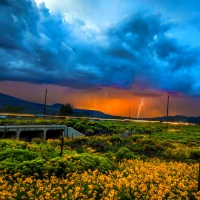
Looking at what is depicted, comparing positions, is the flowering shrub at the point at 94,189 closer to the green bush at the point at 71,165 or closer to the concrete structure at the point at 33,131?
the green bush at the point at 71,165

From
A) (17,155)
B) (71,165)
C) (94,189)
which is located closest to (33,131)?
(17,155)

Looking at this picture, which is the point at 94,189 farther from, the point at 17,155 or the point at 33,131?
the point at 33,131

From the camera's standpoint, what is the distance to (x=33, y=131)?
3800cm

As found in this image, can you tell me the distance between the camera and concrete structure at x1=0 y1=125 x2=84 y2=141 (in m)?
31.8

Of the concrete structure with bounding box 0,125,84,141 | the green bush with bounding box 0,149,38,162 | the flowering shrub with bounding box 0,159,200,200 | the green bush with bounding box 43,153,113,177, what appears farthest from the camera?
the concrete structure with bounding box 0,125,84,141

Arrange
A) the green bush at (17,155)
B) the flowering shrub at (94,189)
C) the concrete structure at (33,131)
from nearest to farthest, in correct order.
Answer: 1. the flowering shrub at (94,189)
2. the green bush at (17,155)
3. the concrete structure at (33,131)

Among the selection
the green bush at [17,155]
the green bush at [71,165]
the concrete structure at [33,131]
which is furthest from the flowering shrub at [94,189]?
the concrete structure at [33,131]

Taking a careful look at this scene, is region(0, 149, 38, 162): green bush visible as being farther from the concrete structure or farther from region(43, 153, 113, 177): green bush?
the concrete structure

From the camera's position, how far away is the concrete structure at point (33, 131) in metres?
31.8

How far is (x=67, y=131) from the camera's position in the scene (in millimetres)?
41406

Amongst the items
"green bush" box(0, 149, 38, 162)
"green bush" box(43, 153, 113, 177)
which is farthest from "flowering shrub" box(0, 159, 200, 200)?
"green bush" box(0, 149, 38, 162)

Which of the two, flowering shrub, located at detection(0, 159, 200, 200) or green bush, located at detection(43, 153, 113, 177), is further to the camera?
green bush, located at detection(43, 153, 113, 177)

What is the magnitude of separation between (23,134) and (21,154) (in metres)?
25.6

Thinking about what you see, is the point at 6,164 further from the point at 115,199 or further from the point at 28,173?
the point at 115,199
